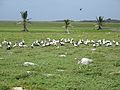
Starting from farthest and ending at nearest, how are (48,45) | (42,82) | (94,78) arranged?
1. (48,45)
2. (94,78)
3. (42,82)

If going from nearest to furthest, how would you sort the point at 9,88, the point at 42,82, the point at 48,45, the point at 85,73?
the point at 9,88, the point at 42,82, the point at 85,73, the point at 48,45

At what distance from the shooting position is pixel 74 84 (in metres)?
12.4

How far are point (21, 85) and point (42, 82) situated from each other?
0.82m

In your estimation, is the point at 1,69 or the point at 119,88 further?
the point at 1,69

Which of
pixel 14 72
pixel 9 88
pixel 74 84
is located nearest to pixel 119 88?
pixel 74 84

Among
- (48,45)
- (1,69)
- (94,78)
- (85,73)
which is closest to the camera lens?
(94,78)

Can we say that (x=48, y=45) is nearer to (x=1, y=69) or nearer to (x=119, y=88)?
(x=1, y=69)

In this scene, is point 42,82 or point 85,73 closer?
point 42,82

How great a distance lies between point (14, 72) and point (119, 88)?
5073mm

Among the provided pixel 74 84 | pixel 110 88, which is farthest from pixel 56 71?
pixel 110 88

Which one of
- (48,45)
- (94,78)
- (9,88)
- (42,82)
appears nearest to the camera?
(9,88)

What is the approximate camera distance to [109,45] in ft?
99.9

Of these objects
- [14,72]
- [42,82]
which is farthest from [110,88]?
[14,72]

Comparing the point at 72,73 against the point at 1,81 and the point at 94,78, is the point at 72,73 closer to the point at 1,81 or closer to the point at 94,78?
the point at 94,78
